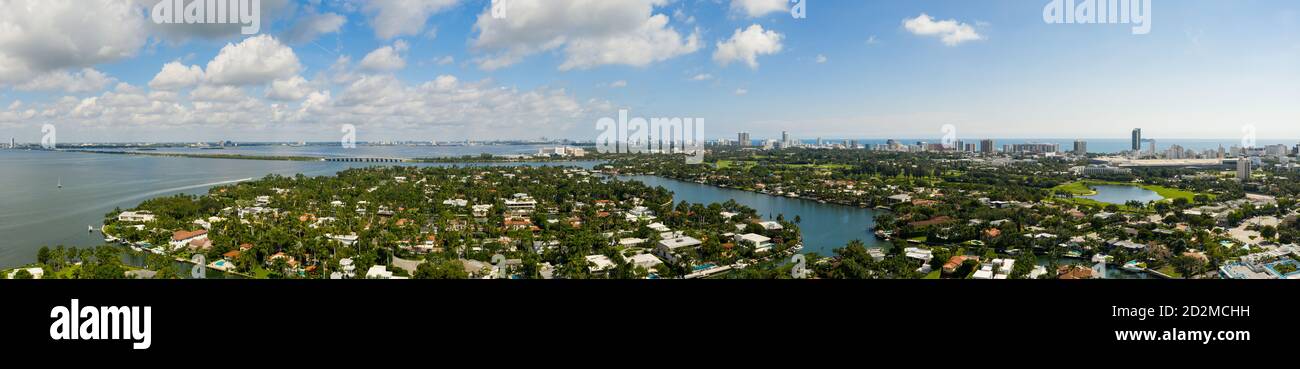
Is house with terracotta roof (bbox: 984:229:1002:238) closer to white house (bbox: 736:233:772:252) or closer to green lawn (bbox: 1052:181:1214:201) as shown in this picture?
white house (bbox: 736:233:772:252)

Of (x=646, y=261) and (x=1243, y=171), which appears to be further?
(x=1243, y=171)

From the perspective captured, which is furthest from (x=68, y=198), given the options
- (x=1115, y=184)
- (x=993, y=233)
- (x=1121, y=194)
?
(x=1115, y=184)

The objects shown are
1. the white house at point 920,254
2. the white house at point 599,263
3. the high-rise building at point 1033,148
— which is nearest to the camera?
the white house at point 599,263

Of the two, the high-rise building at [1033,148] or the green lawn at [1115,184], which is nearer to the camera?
the green lawn at [1115,184]

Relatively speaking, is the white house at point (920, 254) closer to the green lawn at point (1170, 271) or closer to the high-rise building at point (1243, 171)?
the green lawn at point (1170, 271)

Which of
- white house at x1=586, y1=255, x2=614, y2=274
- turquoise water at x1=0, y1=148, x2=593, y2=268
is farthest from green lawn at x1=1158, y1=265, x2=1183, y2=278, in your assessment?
turquoise water at x1=0, y1=148, x2=593, y2=268

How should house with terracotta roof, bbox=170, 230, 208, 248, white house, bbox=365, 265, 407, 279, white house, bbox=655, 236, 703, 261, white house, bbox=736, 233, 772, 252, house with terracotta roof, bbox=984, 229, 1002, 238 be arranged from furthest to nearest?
1. house with terracotta roof, bbox=984, 229, 1002, 238
2. white house, bbox=736, 233, 772, 252
3. house with terracotta roof, bbox=170, 230, 208, 248
4. white house, bbox=655, 236, 703, 261
5. white house, bbox=365, 265, 407, 279

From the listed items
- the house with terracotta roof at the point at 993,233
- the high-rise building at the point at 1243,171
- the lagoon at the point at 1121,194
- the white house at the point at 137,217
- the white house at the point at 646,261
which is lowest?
the white house at the point at 646,261

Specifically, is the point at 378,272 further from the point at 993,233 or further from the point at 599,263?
the point at 993,233

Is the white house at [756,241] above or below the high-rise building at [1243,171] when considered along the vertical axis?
below

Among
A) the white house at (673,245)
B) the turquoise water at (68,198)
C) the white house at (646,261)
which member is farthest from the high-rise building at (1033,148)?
the turquoise water at (68,198)

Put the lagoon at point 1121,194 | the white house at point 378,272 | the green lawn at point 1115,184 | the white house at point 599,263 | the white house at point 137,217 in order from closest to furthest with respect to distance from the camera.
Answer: the white house at point 378,272 < the white house at point 599,263 < the white house at point 137,217 < the lagoon at point 1121,194 < the green lawn at point 1115,184
